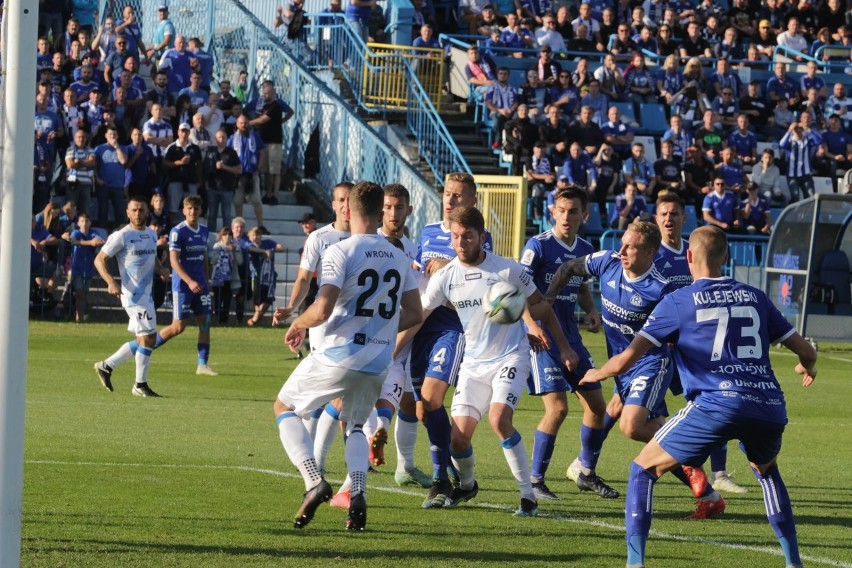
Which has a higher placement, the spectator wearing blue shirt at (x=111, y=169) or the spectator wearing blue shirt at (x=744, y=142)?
the spectator wearing blue shirt at (x=744, y=142)

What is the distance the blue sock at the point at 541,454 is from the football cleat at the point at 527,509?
98 cm

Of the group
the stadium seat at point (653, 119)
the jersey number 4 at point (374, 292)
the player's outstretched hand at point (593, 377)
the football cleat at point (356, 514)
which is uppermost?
the stadium seat at point (653, 119)

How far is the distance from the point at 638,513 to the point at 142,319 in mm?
10114

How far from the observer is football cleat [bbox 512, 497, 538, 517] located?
358 inches

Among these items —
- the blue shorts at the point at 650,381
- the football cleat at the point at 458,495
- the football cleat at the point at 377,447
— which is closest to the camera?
the football cleat at the point at 458,495

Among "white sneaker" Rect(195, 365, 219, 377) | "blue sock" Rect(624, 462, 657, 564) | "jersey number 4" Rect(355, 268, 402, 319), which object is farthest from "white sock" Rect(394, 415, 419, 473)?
"white sneaker" Rect(195, 365, 219, 377)

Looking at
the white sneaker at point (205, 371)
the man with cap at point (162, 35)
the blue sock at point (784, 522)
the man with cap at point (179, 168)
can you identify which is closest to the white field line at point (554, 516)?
the blue sock at point (784, 522)

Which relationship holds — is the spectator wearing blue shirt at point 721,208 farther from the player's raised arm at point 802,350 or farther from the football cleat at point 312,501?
the football cleat at point 312,501

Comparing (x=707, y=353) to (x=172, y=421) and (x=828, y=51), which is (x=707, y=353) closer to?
(x=172, y=421)

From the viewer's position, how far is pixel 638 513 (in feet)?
23.7

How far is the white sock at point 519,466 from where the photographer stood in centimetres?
914

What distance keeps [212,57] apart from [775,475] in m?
24.2

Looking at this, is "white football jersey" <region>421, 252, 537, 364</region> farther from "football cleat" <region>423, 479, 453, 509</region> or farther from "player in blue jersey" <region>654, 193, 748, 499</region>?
"player in blue jersey" <region>654, 193, 748, 499</region>

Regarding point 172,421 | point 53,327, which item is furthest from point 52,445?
point 53,327
